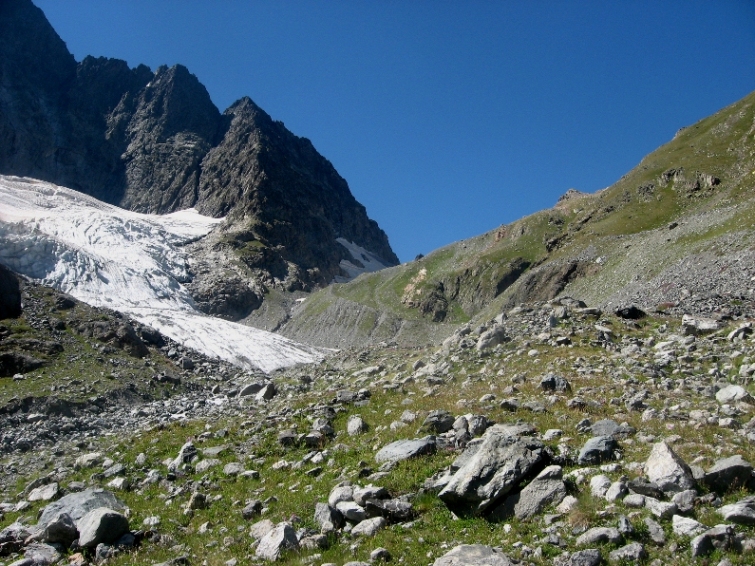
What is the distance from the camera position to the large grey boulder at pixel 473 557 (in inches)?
357

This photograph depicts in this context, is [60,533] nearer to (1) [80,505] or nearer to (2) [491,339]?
(1) [80,505]

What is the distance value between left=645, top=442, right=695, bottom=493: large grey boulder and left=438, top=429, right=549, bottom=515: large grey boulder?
204 centimetres

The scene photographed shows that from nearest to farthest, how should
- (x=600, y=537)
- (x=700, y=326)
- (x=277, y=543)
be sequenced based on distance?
1. (x=600, y=537)
2. (x=277, y=543)
3. (x=700, y=326)

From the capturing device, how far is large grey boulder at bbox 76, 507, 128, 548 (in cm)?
1240

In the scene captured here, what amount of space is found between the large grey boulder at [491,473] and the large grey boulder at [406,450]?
2.08 metres

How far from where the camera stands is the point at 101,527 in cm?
1256

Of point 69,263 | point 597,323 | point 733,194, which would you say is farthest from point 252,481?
point 69,263

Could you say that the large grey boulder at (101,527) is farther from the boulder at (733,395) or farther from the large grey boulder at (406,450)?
the boulder at (733,395)

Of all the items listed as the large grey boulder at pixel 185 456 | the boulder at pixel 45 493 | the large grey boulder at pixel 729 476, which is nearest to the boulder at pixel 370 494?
the large grey boulder at pixel 729 476

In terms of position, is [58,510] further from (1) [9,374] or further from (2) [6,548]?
(1) [9,374]

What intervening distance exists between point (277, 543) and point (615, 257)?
78099 mm

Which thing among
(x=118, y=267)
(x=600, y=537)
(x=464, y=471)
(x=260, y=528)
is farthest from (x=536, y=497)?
(x=118, y=267)

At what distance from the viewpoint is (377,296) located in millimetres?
145250

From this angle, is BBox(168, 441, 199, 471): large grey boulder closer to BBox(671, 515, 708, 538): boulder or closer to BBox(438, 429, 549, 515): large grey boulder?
BBox(438, 429, 549, 515): large grey boulder
